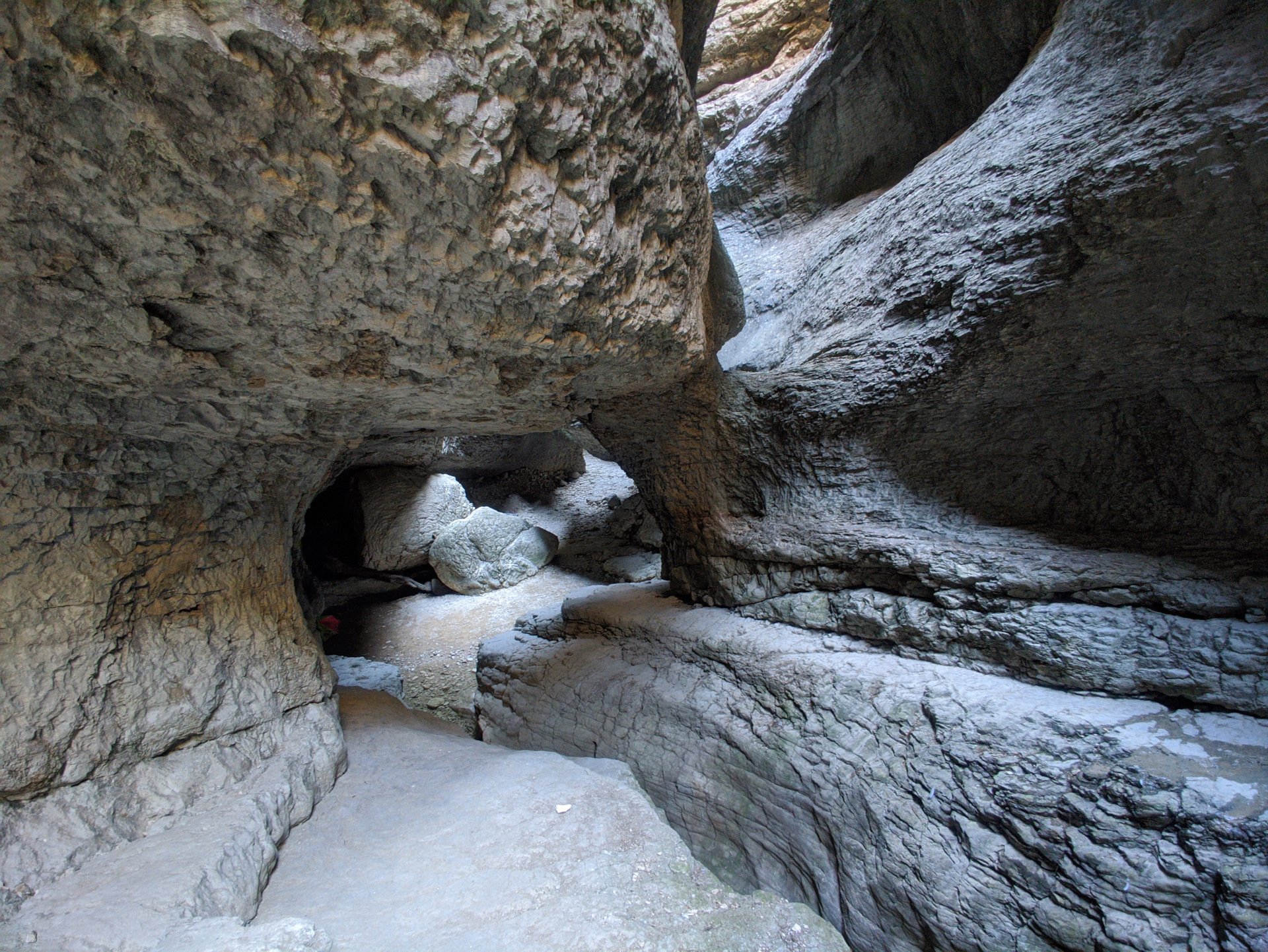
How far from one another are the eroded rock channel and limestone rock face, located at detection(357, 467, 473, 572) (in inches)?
172

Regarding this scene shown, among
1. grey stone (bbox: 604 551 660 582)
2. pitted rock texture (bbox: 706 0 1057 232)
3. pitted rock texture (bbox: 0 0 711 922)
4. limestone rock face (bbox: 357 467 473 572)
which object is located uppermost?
pitted rock texture (bbox: 706 0 1057 232)

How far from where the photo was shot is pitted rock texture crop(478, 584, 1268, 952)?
1.65 meters

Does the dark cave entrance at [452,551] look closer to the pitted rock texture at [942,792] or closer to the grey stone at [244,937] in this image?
the pitted rock texture at [942,792]

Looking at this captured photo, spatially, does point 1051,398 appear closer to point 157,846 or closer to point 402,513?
point 157,846

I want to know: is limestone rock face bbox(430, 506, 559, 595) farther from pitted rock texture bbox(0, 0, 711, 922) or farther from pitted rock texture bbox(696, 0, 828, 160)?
pitted rock texture bbox(696, 0, 828, 160)

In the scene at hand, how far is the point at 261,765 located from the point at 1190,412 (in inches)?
176

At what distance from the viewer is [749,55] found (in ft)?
20.4

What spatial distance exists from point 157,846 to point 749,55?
8294mm

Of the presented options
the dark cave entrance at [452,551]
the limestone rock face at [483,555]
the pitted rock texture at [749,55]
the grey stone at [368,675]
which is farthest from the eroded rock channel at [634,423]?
the limestone rock face at [483,555]

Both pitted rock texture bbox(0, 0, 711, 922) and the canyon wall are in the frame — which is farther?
the canyon wall

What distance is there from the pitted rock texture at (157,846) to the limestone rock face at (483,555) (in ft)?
19.6

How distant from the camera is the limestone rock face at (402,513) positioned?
7664 mm

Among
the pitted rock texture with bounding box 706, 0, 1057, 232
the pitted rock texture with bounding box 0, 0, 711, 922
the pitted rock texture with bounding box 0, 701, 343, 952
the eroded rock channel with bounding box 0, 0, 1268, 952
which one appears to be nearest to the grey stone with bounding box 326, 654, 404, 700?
the eroded rock channel with bounding box 0, 0, 1268, 952

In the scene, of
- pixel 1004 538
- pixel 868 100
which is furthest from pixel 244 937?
pixel 868 100
